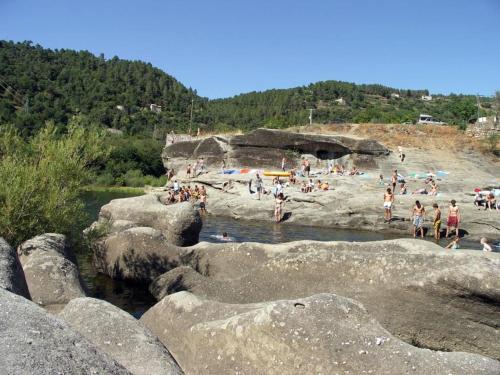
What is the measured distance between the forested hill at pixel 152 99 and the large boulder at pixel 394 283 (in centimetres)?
6429

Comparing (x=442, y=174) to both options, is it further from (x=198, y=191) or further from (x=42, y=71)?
(x=42, y=71)

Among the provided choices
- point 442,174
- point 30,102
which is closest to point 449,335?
point 442,174

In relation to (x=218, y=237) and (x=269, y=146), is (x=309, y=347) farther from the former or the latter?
(x=269, y=146)

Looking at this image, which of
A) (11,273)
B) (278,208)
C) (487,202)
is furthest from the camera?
(278,208)

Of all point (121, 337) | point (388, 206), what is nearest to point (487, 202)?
point (388, 206)

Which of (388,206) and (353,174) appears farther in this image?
(353,174)

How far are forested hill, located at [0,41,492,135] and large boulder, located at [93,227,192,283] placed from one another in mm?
63012

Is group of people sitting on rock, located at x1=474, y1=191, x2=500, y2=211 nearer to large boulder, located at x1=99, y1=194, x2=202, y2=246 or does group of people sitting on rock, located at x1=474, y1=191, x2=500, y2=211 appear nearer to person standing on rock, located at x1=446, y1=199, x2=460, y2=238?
person standing on rock, located at x1=446, y1=199, x2=460, y2=238

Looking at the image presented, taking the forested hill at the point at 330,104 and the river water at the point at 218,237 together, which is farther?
the forested hill at the point at 330,104

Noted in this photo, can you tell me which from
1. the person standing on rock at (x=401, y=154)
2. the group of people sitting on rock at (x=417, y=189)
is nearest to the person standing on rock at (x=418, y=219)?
the group of people sitting on rock at (x=417, y=189)

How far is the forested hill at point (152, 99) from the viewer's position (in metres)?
95.6

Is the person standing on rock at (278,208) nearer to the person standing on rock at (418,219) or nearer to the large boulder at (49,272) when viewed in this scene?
the person standing on rock at (418,219)

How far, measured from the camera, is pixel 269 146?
4847 cm

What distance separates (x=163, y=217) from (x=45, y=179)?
6369mm
